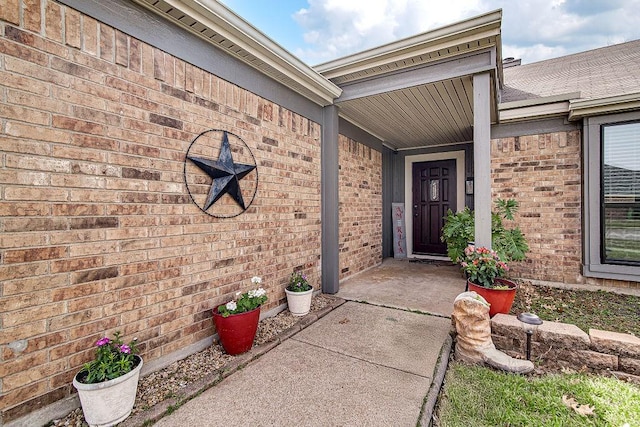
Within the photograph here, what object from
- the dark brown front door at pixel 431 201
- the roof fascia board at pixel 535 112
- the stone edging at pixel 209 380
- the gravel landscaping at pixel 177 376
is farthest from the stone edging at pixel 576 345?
the dark brown front door at pixel 431 201

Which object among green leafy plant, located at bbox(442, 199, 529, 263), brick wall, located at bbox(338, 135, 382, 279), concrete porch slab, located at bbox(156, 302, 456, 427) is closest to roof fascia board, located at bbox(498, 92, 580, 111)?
green leafy plant, located at bbox(442, 199, 529, 263)

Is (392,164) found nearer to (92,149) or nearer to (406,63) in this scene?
(406,63)

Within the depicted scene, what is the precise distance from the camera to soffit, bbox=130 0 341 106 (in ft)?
6.63

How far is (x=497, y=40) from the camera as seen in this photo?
2.72 m

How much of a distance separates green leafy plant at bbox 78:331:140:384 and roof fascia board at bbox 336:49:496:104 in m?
3.43

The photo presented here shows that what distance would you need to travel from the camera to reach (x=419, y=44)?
2.90 m

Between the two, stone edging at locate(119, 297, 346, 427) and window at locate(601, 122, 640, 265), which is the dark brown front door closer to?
window at locate(601, 122, 640, 265)

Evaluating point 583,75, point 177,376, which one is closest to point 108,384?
point 177,376

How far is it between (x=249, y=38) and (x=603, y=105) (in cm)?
443

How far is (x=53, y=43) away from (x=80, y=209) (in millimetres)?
905

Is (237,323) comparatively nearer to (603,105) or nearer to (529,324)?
(529,324)

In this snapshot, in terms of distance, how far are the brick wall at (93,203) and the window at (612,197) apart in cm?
470

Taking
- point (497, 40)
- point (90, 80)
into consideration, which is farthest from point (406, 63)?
point (90, 80)

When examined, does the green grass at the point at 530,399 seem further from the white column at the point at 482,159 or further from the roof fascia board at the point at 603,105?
the roof fascia board at the point at 603,105
